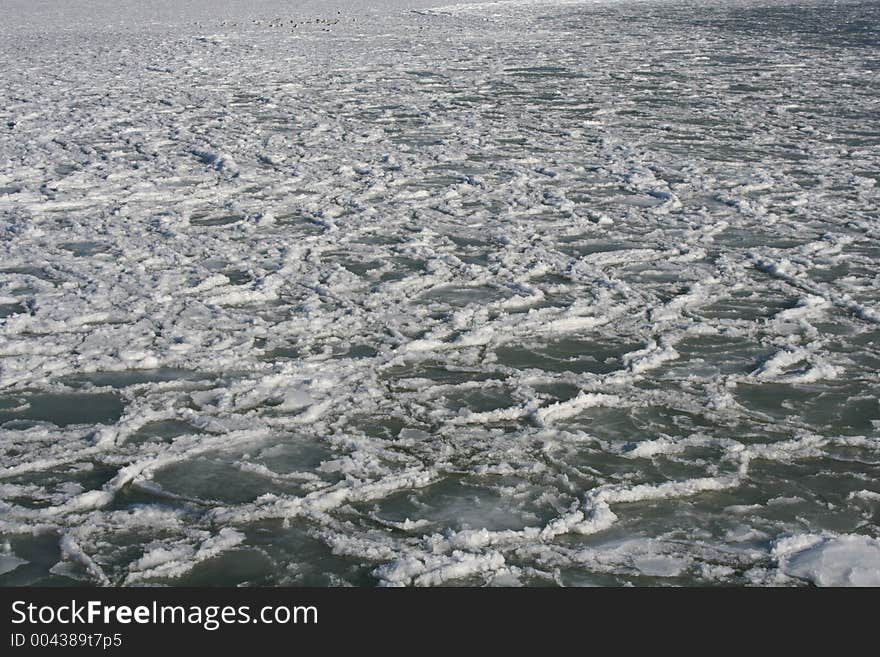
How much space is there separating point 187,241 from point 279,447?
2644 mm

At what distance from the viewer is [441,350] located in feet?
A: 13.6

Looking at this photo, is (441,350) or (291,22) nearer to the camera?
(441,350)

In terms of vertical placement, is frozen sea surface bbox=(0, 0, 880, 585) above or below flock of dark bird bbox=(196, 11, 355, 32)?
below

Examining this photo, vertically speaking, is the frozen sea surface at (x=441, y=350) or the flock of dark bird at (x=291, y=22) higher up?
the flock of dark bird at (x=291, y=22)

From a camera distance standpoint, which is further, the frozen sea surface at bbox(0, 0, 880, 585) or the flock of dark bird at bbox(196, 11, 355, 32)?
Result: the flock of dark bird at bbox(196, 11, 355, 32)

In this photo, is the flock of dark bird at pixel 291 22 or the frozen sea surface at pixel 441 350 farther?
the flock of dark bird at pixel 291 22

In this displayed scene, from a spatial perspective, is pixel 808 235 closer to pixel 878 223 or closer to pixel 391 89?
pixel 878 223

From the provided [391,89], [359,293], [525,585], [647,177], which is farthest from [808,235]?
[391,89]

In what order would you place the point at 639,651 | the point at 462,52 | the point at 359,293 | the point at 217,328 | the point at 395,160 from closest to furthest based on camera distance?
the point at 639,651
the point at 217,328
the point at 359,293
the point at 395,160
the point at 462,52

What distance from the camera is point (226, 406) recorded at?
11.8 feet

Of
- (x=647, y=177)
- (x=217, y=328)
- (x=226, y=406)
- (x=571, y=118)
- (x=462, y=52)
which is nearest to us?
(x=226, y=406)

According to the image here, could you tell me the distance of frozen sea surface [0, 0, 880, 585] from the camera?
9.29 ft

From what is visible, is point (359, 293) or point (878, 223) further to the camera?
point (878, 223)

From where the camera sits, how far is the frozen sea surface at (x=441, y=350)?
2.83 meters
